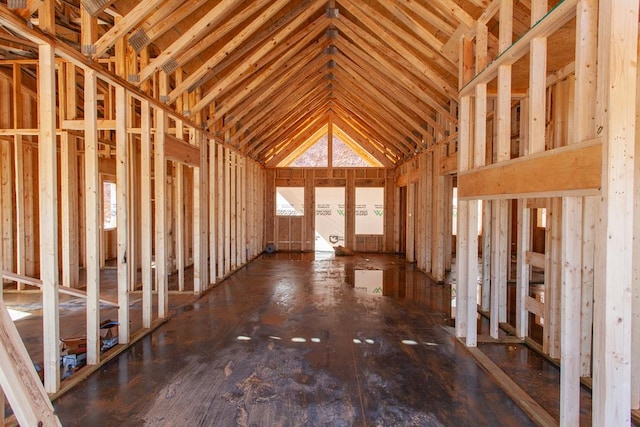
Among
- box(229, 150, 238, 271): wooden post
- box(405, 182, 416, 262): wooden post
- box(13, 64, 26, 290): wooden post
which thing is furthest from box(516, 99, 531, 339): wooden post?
box(13, 64, 26, 290): wooden post

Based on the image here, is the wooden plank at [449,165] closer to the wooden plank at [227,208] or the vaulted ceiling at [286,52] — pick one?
the vaulted ceiling at [286,52]

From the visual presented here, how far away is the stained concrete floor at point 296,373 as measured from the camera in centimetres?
290

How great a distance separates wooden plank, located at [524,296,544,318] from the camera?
427cm

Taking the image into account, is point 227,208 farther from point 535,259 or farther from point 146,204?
point 535,259

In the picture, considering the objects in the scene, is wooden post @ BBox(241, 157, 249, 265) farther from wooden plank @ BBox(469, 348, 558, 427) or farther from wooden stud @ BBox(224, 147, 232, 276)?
wooden plank @ BBox(469, 348, 558, 427)

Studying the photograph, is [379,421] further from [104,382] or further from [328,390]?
[104,382]

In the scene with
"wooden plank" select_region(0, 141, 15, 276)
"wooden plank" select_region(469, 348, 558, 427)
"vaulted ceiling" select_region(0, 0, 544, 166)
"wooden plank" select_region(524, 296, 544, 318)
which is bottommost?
"wooden plank" select_region(469, 348, 558, 427)

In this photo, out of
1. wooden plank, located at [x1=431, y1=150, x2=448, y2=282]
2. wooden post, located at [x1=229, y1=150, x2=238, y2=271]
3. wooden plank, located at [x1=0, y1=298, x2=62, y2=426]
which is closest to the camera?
wooden plank, located at [x1=0, y1=298, x2=62, y2=426]

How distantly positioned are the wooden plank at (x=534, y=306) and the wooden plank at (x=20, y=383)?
14.7 ft

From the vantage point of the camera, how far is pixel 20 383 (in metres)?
1.65

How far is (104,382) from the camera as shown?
3.42m

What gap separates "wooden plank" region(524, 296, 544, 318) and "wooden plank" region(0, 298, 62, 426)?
448 cm

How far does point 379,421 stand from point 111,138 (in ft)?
27.8

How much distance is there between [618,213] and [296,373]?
2859 mm
